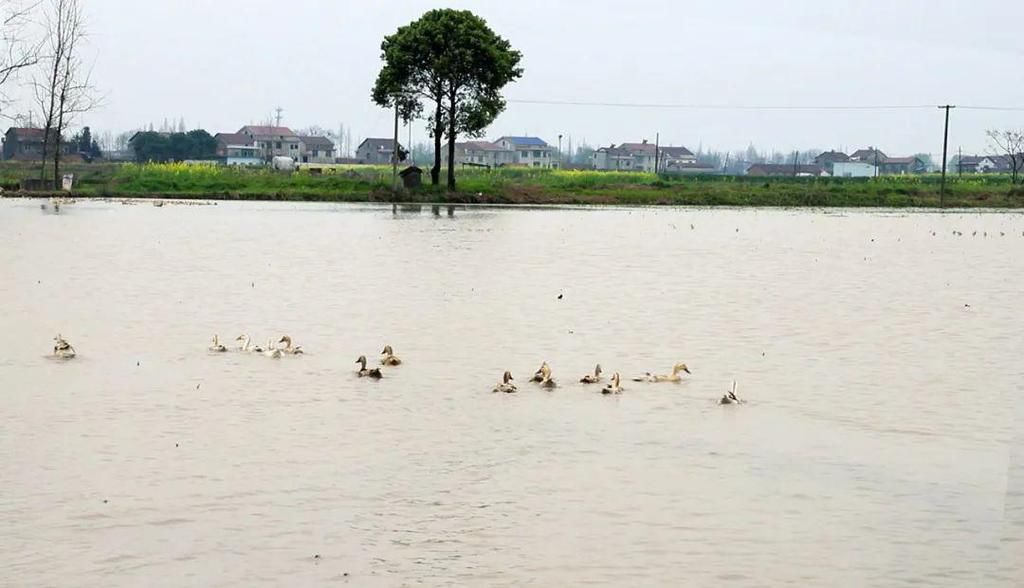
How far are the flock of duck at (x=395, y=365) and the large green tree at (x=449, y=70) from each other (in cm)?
4684

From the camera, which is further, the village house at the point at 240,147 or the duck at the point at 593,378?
the village house at the point at 240,147

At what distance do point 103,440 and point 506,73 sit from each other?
2121 inches

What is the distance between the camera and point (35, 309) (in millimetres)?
18438

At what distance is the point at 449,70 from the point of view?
203 feet

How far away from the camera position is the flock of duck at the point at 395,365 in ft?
41.1

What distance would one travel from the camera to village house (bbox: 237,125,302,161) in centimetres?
16112

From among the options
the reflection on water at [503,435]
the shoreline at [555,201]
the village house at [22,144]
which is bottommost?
the reflection on water at [503,435]

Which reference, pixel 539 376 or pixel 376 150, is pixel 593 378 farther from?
pixel 376 150

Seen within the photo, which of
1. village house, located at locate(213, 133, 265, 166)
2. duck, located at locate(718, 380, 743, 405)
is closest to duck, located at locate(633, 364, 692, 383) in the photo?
duck, located at locate(718, 380, 743, 405)

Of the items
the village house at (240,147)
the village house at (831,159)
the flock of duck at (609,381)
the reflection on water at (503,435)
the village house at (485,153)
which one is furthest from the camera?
the village house at (831,159)

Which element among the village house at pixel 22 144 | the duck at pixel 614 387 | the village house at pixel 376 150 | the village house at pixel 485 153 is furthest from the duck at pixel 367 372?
the village house at pixel 376 150

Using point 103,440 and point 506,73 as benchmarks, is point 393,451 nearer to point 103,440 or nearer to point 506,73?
point 103,440

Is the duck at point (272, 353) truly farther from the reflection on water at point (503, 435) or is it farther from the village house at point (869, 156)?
the village house at point (869, 156)

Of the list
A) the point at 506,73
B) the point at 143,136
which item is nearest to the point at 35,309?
the point at 506,73
